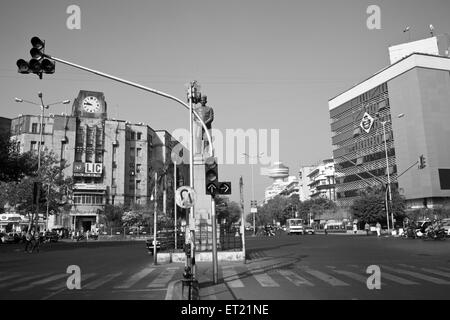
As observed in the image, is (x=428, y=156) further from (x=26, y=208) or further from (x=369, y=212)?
(x=26, y=208)

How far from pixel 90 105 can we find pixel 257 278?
78.1 metres

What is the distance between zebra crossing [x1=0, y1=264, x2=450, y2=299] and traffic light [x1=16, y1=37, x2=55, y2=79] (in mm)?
5427

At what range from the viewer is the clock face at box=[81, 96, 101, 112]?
82.7m

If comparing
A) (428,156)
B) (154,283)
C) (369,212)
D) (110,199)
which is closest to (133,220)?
(110,199)

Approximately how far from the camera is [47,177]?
4856cm

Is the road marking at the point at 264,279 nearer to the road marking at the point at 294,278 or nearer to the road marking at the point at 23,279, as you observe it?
the road marking at the point at 294,278

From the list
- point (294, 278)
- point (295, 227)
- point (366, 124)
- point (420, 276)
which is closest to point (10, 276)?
point (294, 278)

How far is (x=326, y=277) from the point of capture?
11859 mm

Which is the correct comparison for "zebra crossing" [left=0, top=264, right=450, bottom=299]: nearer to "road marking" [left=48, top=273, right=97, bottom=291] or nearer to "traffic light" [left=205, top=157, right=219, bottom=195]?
"road marking" [left=48, top=273, right=97, bottom=291]

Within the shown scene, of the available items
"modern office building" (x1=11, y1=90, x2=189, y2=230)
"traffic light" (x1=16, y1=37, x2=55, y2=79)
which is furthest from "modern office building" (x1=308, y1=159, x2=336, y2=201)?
"traffic light" (x1=16, y1=37, x2=55, y2=79)

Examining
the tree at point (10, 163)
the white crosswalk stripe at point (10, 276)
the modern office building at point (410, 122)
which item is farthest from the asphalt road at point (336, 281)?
the modern office building at point (410, 122)

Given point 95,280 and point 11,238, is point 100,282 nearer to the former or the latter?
point 95,280

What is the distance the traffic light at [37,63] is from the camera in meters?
9.56

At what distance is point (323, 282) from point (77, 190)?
7285 cm
